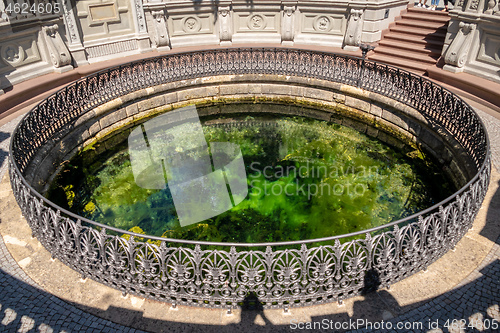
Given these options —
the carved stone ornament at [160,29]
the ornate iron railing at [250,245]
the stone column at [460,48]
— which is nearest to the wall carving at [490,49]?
the stone column at [460,48]

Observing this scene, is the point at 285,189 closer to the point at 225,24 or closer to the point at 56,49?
the point at 225,24

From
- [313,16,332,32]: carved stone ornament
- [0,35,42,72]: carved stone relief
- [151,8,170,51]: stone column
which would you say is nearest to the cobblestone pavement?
[0,35,42,72]: carved stone relief

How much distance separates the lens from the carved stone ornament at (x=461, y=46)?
11758 mm

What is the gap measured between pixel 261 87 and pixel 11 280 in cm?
983

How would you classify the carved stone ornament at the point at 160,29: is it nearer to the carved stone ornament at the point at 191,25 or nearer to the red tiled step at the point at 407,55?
the carved stone ornament at the point at 191,25

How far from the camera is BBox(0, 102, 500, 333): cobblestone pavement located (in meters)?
5.04

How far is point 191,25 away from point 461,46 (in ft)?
33.9

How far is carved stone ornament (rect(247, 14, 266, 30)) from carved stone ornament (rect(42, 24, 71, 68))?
742cm

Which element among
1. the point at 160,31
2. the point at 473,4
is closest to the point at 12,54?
the point at 160,31

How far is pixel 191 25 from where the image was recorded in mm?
15633

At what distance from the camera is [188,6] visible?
15.0 metres

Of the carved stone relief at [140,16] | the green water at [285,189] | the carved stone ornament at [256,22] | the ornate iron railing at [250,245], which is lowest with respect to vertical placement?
the green water at [285,189]

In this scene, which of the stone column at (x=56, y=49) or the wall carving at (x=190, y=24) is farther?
the wall carving at (x=190, y=24)

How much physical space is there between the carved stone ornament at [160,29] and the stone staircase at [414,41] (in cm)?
826
